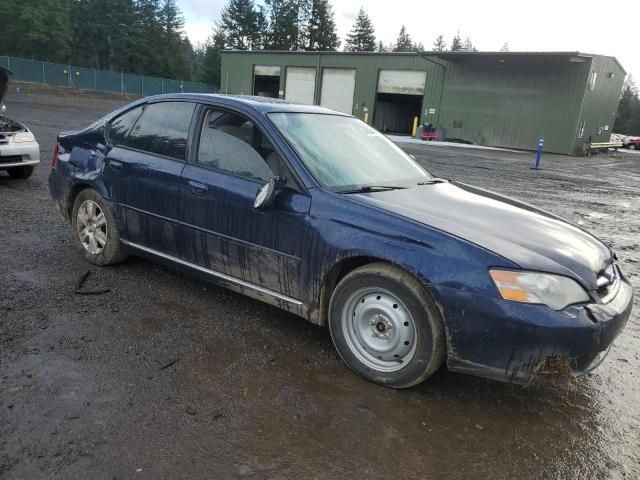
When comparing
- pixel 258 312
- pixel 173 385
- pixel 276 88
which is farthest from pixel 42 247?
pixel 276 88

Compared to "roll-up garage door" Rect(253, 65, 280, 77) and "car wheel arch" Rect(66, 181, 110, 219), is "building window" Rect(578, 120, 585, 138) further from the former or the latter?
"car wheel arch" Rect(66, 181, 110, 219)

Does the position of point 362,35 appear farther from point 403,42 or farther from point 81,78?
point 81,78

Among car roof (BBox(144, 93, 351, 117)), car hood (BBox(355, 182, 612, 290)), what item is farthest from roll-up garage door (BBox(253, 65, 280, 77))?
car hood (BBox(355, 182, 612, 290))

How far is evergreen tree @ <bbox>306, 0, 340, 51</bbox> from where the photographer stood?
8244 centimetres

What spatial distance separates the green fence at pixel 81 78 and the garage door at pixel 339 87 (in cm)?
1442

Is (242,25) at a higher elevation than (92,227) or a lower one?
higher

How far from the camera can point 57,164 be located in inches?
199

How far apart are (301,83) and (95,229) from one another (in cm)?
3606

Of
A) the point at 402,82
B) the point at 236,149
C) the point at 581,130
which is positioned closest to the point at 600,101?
the point at 581,130

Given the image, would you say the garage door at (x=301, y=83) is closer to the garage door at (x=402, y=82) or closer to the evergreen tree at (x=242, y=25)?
the garage door at (x=402, y=82)

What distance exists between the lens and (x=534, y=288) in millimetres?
2676

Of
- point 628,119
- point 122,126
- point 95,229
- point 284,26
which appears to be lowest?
point 95,229

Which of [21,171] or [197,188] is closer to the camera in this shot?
[197,188]

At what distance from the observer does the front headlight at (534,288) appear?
2.66 meters
